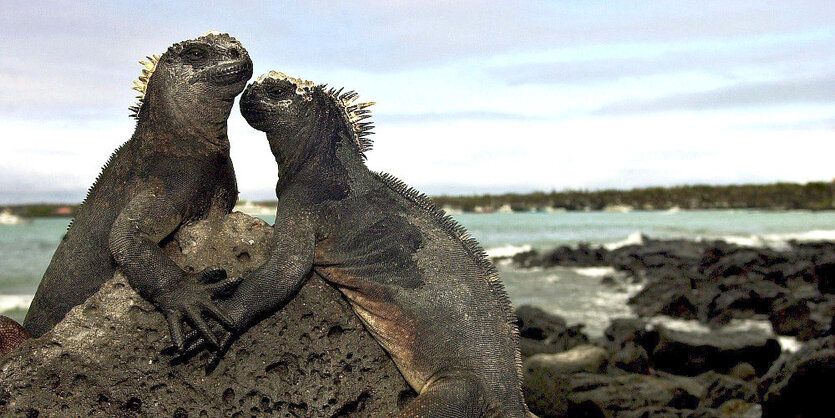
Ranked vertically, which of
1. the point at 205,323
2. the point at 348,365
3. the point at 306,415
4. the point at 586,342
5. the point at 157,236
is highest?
the point at 157,236

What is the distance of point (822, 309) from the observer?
1220 centimetres

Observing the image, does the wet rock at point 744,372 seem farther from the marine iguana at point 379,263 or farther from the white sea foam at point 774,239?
the white sea foam at point 774,239

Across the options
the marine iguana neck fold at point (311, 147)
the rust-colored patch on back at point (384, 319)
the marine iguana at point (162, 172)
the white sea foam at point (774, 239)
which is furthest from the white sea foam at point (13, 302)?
the white sea foam at point (774, 239)

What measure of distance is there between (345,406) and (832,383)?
4939 millimetres

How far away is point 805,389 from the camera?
254 inches

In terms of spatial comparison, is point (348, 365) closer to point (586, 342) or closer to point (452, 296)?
point (452, 296)

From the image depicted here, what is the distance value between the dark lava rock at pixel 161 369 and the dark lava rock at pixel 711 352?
21.6 feet

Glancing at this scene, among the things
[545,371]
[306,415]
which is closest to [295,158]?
[306,415]

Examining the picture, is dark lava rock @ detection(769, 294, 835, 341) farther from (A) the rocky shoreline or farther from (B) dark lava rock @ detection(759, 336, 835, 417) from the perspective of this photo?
(B) dark lava rock @ detection(759, 336, 835, 417)

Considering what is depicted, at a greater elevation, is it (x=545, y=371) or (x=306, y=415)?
(x=306, y=415)

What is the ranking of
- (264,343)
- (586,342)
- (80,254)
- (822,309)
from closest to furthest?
(264,343) < (80,254) < (586,342) < (822,309)

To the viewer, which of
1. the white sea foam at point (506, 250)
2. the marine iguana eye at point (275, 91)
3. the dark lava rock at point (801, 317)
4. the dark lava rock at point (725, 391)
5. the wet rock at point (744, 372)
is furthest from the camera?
the white sea foam at point (506, 250)

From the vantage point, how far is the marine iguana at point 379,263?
3445mm

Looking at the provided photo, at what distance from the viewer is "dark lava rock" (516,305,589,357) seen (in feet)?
32.4
